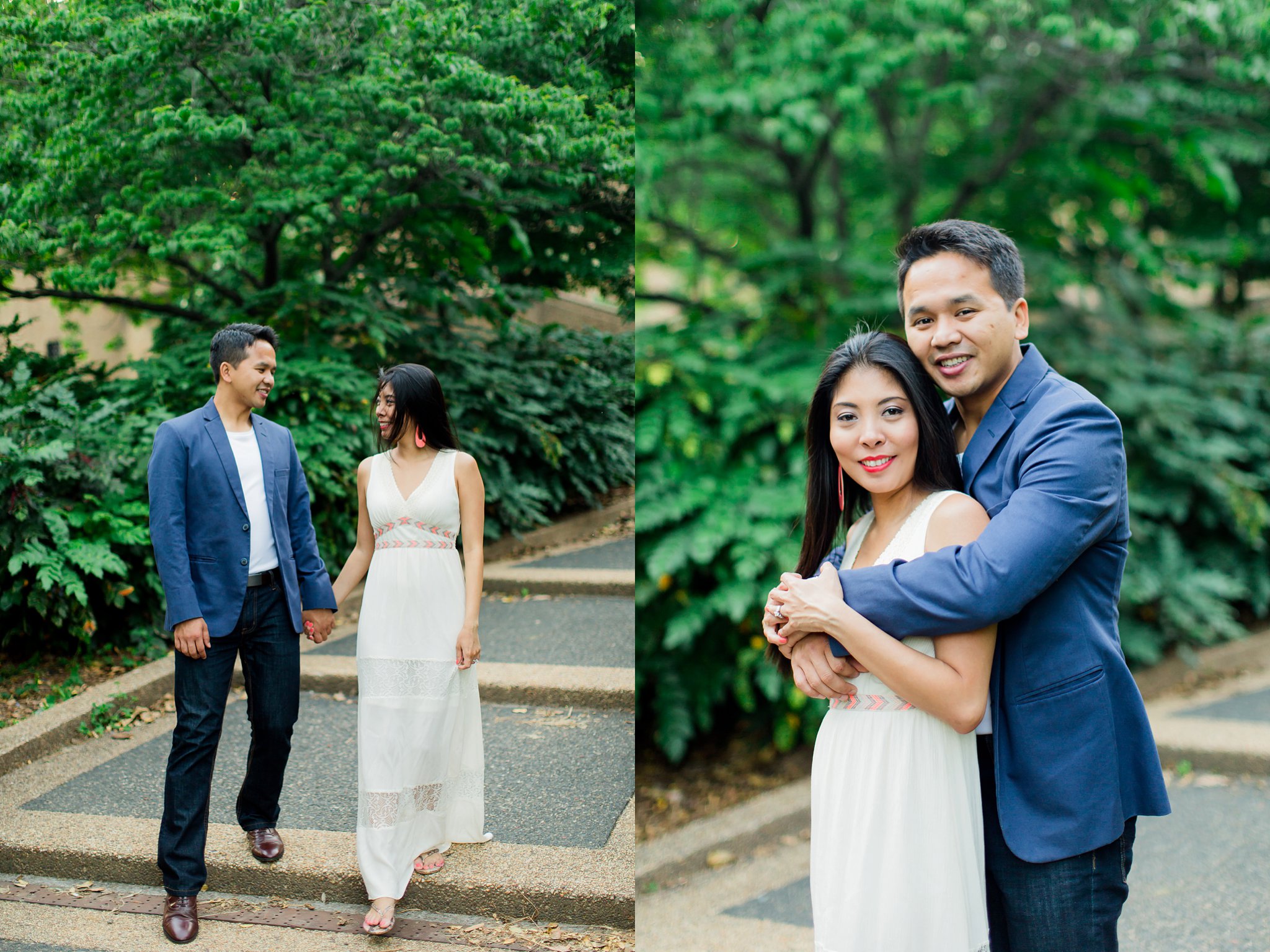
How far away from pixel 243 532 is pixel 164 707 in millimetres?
463

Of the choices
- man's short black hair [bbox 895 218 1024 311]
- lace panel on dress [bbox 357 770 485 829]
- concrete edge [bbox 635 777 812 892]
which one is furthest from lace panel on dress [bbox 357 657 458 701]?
concrete edge [bbox 635 777 812 892]

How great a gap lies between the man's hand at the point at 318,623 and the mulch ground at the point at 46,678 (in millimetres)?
421

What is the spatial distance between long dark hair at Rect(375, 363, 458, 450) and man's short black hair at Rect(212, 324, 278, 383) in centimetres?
31

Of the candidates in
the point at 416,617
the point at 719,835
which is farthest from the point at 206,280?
the point at 719,835

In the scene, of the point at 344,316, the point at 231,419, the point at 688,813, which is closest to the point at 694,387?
the point at 688,813

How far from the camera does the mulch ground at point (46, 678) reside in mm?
2369

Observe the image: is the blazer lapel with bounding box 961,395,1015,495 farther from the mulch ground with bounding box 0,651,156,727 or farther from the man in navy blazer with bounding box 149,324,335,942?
Result: the mulch ground with bounding box 0,651,156,727

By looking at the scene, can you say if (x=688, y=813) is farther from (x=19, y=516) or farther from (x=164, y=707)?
(x=19, y=516)

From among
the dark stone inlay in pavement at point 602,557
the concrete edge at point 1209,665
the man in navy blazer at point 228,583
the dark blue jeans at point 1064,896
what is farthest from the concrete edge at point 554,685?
the concrete edge at point 1209,665

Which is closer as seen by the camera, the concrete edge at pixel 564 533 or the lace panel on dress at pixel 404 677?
the lace panel on dress at pixel 404 677

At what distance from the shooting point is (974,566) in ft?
4.85

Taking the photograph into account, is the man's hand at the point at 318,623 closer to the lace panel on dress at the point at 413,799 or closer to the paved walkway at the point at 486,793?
the paved walkway at the point at 486,793

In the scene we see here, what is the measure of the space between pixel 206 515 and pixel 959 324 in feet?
5.48

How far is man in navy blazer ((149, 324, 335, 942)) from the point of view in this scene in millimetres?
2238
